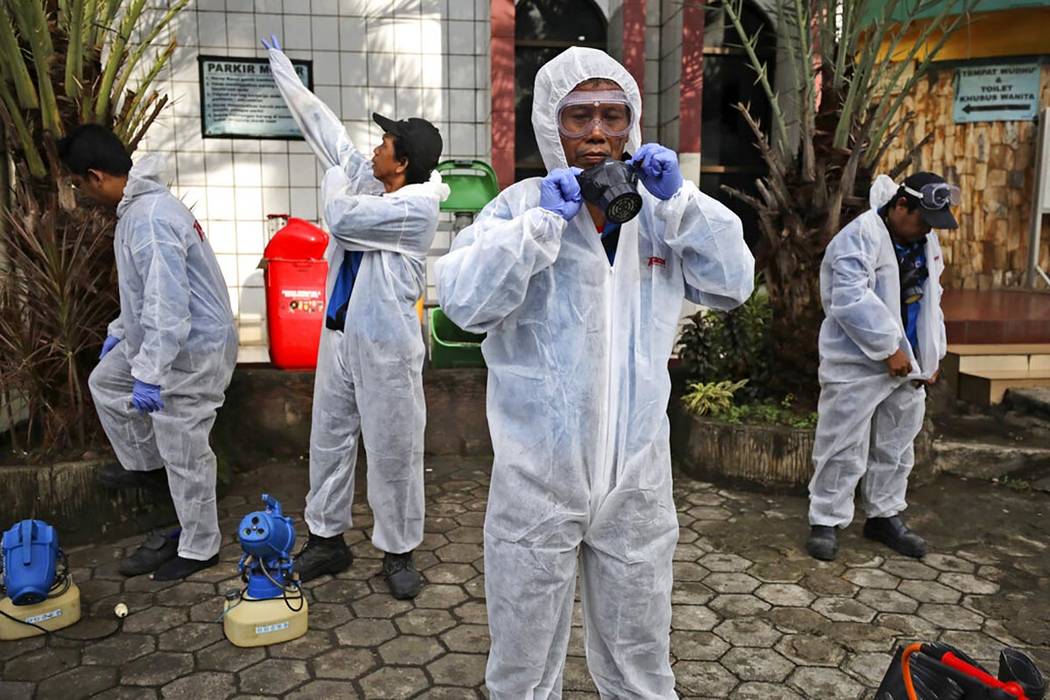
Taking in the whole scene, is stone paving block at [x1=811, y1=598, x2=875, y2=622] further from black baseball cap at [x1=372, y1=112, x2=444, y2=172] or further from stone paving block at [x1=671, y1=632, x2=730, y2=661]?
black baseball cap at [x1=372, y1=112, x2=444, y2=172]

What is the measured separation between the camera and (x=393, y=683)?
2.83 m

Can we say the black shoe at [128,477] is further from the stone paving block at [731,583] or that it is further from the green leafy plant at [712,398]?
the green leafy plant at [712,398]

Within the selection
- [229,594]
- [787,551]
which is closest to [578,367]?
[229,594]

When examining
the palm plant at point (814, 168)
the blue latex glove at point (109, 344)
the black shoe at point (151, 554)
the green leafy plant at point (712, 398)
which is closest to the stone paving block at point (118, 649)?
the black shoe at point (151, 554)

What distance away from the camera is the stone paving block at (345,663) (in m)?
2.89

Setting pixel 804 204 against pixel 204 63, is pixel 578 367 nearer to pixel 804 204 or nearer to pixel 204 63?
pixel 804 204

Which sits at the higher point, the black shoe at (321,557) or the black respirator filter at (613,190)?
the black respirator filter at (613,190)

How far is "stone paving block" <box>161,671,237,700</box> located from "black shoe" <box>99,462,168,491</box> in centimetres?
128

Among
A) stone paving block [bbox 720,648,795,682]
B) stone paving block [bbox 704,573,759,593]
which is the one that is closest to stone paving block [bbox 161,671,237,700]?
stone paving block [bbox 720,648,795,682]

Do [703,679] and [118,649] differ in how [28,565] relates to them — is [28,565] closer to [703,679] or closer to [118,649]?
[118,649]

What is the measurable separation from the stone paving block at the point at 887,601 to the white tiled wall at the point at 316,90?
4.16 m

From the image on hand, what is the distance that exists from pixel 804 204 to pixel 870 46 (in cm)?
97

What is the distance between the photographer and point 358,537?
4.18 m

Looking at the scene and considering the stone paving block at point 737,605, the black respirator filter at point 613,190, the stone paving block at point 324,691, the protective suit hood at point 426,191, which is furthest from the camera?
the protective suit hood at point 426,191
